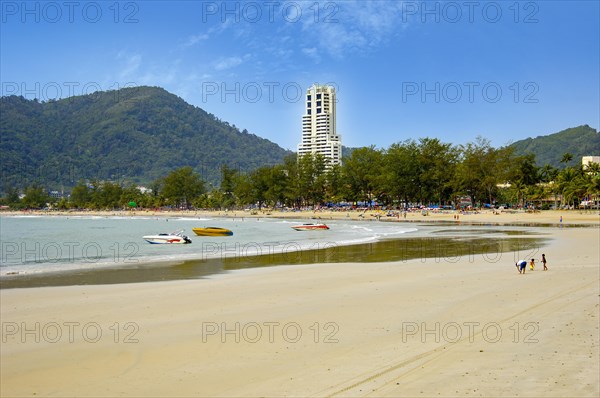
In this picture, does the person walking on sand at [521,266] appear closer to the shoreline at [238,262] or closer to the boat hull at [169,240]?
the shoreline at [238,262]

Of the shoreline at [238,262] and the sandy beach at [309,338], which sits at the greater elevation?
the sandy beach at [309,338]

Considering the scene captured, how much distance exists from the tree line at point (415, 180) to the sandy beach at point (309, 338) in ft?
275

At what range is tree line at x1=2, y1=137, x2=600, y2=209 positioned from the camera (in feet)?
324

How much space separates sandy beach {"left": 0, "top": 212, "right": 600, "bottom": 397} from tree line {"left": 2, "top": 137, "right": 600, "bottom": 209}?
275 feet

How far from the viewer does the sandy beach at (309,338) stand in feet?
23.5

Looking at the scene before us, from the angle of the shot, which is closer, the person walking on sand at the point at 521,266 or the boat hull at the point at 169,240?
the person walking on sand at the point at 521,266

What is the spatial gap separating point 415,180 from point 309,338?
10323 centimetres

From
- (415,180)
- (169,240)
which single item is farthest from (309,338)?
(415,180)

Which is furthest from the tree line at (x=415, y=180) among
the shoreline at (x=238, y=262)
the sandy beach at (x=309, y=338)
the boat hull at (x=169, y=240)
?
the sandy beach at (x=309, y=338)

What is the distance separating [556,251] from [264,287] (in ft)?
62.0

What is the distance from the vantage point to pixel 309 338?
9.80 meters

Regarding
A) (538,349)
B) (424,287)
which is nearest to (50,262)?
(424,287)

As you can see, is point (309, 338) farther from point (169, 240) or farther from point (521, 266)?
point (169, 240)

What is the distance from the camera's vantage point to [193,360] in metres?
8.52
